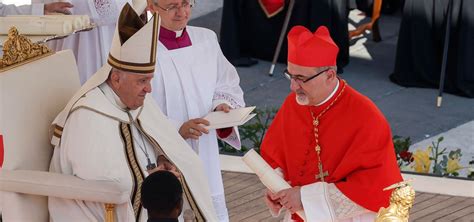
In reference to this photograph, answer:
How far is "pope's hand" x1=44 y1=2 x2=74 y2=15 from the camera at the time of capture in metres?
6.22

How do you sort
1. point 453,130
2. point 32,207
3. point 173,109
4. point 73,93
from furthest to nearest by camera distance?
point 453,130, point 173,109, point 73,93, point 32,207

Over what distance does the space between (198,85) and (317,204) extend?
1.23 metres

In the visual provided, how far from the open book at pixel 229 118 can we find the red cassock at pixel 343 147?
362mm

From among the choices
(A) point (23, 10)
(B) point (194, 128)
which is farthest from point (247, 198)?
(A) point (23, 10)

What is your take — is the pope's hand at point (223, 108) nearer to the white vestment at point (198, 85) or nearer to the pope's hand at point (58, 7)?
the white vestment at point (198, 85)

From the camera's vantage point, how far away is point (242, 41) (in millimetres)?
10891

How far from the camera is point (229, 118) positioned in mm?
5637

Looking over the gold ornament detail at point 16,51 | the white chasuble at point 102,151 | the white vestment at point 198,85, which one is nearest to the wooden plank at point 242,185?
the white vestment at point 198,85

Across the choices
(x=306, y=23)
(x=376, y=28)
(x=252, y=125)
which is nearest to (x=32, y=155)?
(x=252, y=125)

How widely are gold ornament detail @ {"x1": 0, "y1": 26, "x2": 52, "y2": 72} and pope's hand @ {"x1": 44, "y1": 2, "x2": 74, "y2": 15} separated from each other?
40.9 inches

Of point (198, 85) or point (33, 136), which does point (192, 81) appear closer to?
point (198, 85)

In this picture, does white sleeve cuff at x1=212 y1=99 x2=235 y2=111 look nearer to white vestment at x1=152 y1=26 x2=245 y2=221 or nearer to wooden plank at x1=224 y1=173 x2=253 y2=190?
white vestment at x1=152 y1=26 x2=245 y2=221

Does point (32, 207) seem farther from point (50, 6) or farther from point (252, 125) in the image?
point (252, 125)

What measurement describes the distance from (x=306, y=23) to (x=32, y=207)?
601cm
